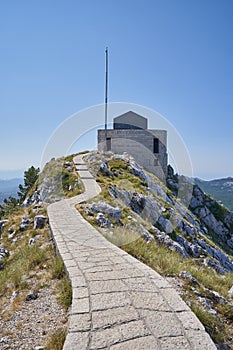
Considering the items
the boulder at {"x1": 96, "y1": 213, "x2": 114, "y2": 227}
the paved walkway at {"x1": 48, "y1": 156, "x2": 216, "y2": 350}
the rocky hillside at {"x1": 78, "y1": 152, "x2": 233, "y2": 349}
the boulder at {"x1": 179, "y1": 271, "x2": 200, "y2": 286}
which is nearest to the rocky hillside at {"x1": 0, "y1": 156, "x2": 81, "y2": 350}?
the paved walkway at {"x1": 48, "y1": 156, "x2": 216, "y2": 350}

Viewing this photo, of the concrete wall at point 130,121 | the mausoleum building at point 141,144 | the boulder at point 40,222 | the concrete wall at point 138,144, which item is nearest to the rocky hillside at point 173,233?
the boulder at point 40,222

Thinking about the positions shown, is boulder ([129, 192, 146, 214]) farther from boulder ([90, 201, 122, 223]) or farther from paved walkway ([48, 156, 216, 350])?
paved walkway ([48, 156, 216, 350])

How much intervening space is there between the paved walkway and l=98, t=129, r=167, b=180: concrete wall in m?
23.4

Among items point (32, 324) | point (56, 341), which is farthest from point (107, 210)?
point (56, 341)

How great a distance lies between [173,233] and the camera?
14.8 m

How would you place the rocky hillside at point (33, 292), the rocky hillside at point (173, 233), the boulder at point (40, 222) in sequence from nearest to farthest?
1. the rocky hillside at point (33, 292)
2. the rocky hillside at point (173, 233)
3. the boulder at point (40, 222)

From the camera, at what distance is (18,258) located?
7.87 m

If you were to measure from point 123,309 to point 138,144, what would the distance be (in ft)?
85.8

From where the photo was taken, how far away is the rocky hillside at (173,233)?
5.29m

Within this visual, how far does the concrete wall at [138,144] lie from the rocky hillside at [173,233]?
3.39 meters

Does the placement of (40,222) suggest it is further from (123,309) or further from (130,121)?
(130,121)

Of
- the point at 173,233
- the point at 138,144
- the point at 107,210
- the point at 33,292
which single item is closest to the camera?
the point at 33,292

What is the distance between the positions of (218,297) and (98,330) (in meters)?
3.20

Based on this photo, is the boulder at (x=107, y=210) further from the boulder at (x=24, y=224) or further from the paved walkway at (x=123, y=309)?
the paved walkway at (x=123, y=309)
